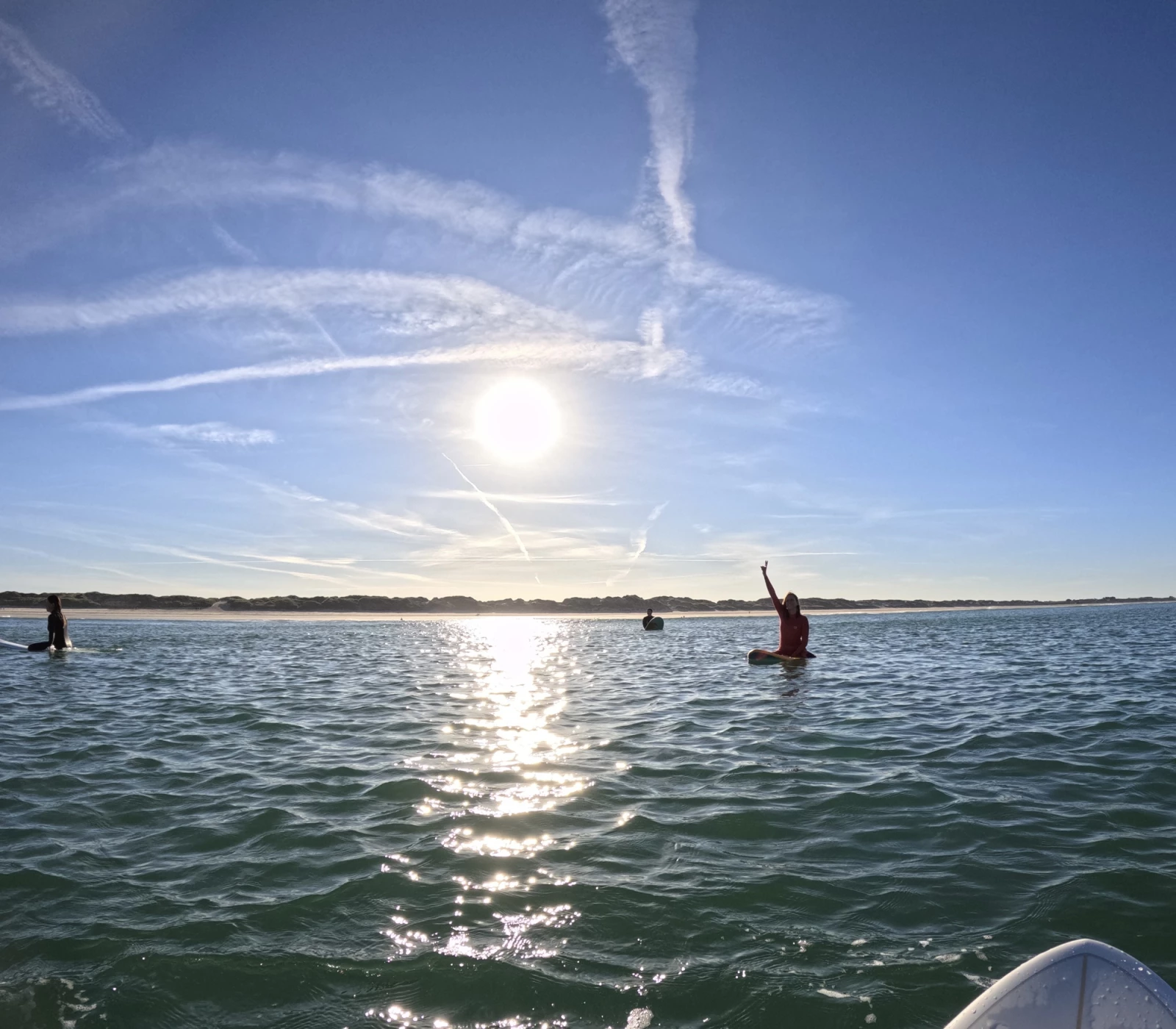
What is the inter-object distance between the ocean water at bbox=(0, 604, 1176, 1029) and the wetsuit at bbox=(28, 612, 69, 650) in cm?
1837

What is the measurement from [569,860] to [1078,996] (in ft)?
14.6

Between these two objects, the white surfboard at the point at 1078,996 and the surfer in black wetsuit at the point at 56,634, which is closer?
the white surfboard at the point at 1078,996

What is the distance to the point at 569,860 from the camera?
23.8 ft

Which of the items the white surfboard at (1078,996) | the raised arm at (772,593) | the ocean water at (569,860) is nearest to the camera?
the white surfboard at (1078,996)

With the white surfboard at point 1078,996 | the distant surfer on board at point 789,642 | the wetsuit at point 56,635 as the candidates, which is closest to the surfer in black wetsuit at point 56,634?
the wetsuit at point 56,635

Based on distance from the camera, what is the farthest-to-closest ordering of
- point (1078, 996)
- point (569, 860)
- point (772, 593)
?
point (772, 593)
point (569, 860)
point (1078, 996)

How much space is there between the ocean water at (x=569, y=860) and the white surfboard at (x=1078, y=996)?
65 centimetres

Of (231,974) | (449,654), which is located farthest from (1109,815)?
(449,654)

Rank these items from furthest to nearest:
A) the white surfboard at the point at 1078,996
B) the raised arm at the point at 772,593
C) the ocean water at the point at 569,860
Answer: the raised arm at the point at 772,593
the ocean water at the point at 569,860
the white surfboard at the point at 1078,996

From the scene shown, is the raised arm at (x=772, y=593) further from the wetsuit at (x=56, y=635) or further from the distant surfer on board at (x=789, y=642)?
the wetsuit at (x=56, y=635)

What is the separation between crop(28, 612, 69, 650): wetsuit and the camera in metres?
31.2

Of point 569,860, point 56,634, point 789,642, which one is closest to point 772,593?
point 789,642

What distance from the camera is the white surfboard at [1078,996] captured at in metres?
3.83

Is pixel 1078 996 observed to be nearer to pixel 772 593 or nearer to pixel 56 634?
pixel 772 593
